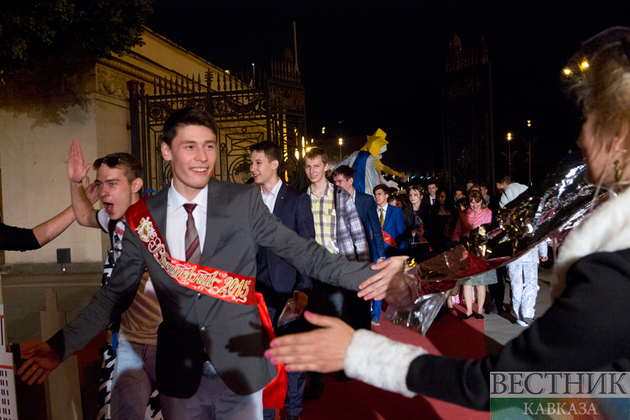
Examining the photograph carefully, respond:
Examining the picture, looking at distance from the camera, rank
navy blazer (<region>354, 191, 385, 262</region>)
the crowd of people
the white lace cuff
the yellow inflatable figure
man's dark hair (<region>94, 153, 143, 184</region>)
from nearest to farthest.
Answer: the crowd of people
the white lace cuff
man's dark hair (<region>94, 153, 143, 184</region>)
navy blazer (<region>354, 191, 385, 262</region>)
the yellow inflatable figure

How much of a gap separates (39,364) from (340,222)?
3604 mm

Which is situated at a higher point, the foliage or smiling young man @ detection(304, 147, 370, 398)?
the foliage

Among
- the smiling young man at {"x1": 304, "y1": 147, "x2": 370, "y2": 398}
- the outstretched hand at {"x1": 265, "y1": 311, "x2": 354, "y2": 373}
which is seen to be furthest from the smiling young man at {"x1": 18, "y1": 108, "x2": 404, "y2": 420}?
the smiling young man at {"x1": 304, "y1": 147, "x2": 370, "y2": 398}

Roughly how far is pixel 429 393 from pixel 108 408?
234 cm

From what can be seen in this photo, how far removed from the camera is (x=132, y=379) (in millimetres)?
2582

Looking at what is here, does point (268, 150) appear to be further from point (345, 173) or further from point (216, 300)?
point (216, 300)

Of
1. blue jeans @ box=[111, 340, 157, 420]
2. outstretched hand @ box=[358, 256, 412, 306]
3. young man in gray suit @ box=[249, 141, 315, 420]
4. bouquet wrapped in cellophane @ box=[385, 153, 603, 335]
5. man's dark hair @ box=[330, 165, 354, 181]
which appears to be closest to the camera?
bouquet wrapped in cellophane @ box=[385, 153, 603, 335]

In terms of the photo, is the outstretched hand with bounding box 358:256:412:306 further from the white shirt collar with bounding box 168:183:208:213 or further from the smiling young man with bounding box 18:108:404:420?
the white shirt collar with bounding box 168:183:208:213

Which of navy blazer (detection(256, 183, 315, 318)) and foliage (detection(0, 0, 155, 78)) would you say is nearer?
navy blazer (detection(256, 183, 315, 318))

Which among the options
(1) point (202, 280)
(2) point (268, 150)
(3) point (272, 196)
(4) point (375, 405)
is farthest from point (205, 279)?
(4) point (375, 405)

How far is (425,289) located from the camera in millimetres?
2029

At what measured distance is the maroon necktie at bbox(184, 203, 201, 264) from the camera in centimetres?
213

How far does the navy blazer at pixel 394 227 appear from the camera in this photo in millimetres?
6941

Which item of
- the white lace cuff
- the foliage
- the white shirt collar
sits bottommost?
the white lace cuff
